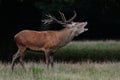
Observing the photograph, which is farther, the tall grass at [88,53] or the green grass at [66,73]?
the tall grass at [88,53]

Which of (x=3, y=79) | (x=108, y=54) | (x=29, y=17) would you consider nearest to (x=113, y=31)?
(x=108, y=54)

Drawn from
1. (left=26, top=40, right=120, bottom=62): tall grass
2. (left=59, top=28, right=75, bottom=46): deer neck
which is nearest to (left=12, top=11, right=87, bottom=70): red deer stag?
(left=59, top=28, right=75, bottom=46): deer neck

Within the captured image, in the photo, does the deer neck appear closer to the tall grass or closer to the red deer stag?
the red deer stag

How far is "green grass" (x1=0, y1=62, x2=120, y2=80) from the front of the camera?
12359 mm

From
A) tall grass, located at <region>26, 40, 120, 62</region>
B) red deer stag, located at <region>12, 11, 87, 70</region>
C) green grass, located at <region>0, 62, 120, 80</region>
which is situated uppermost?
red deer stag, located at <region>12, 11, 87, 70</region>

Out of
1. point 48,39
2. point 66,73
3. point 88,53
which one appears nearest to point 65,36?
point 48,39

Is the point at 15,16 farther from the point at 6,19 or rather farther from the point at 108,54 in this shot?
the point at 108,54

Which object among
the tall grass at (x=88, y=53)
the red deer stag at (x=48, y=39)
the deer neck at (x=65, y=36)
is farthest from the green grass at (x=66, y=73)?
the tall grass at (x=88, y=53)

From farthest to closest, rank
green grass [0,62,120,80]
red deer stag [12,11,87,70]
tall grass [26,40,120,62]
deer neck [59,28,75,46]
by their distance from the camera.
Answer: tall grass [26,40,120,62] < deer neck [59,28,75,46] < red deer stag [12,11,87,70] < green grass [0,62,120,80]

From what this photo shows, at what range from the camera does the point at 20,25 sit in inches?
787

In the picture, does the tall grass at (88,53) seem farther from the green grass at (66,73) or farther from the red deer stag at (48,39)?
the red deer stag at (48,39)

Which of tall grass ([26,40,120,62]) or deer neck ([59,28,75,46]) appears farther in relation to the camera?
tall grass ([26,40,120,62])

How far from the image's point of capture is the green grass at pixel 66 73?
40.5ft

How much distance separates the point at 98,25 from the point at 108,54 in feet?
45.3
